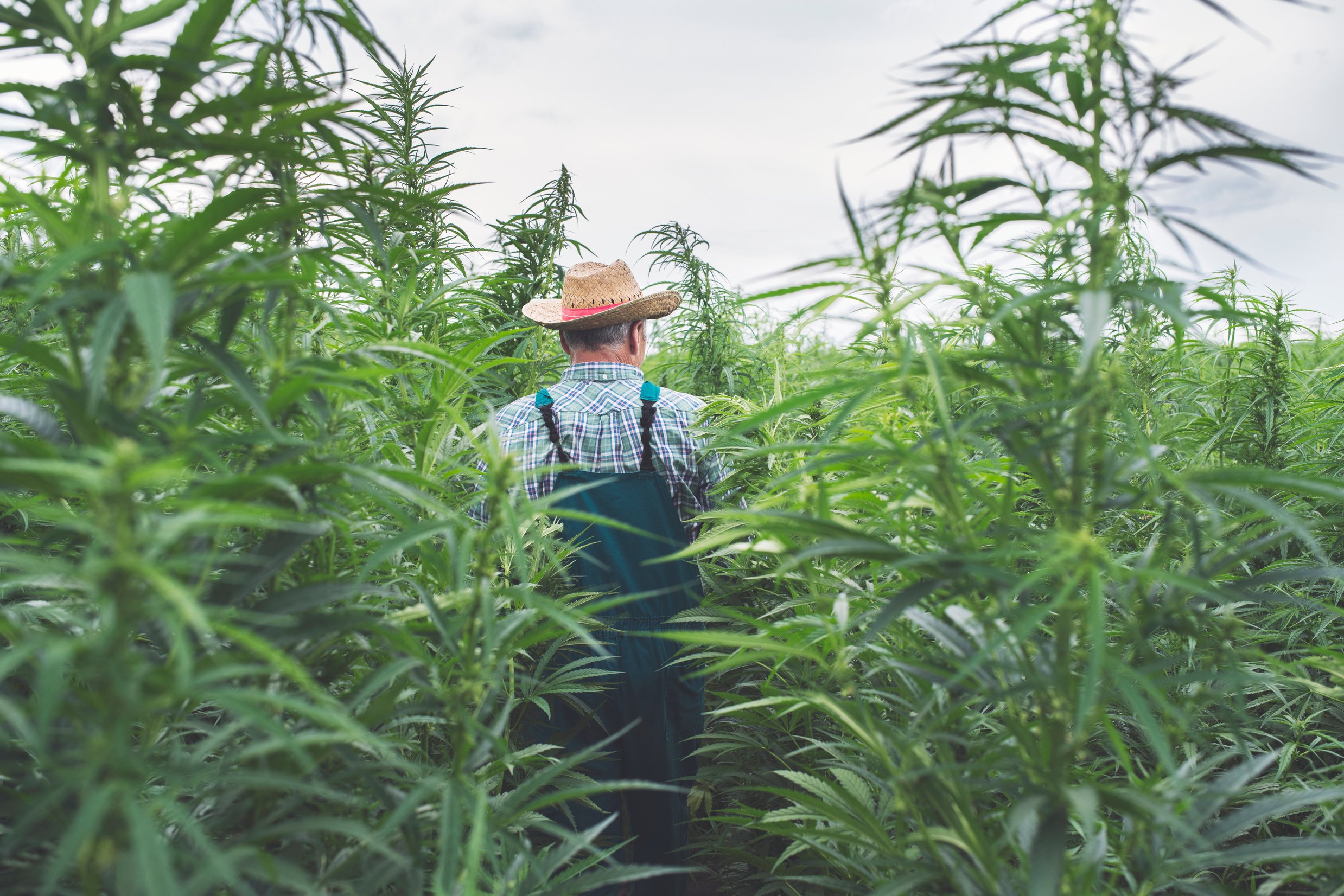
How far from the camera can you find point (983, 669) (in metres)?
1.00

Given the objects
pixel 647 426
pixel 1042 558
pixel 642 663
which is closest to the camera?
pixel 1042 558

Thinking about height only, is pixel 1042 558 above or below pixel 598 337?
below

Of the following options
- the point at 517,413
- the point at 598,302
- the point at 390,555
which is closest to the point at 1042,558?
the point at 390,555

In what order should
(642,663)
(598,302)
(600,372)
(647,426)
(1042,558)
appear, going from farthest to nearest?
(598,302)
(600,372)
(647,426)
(642,663)
(1042,558)

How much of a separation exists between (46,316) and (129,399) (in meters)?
0.15

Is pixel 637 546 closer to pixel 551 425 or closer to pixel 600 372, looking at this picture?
pixel 551 425

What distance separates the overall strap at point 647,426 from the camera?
2748 mm

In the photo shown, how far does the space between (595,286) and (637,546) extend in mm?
1119

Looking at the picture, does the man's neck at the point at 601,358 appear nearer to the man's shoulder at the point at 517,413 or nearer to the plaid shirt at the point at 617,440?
the plaid shirt at the point at 617,440

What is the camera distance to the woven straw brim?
3.00 m

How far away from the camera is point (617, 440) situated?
2789 mm

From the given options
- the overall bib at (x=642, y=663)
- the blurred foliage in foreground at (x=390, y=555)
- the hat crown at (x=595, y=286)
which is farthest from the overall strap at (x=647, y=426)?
the blurred foliage in foreground at (x=390, y=555)

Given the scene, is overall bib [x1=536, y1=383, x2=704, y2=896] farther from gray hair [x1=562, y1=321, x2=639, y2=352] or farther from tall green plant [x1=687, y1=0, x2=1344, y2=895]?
tall green plant [x1=687, y1=0, x2=1344, y2=895]

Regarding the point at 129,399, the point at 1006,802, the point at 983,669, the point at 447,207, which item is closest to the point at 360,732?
the point at 129,399
